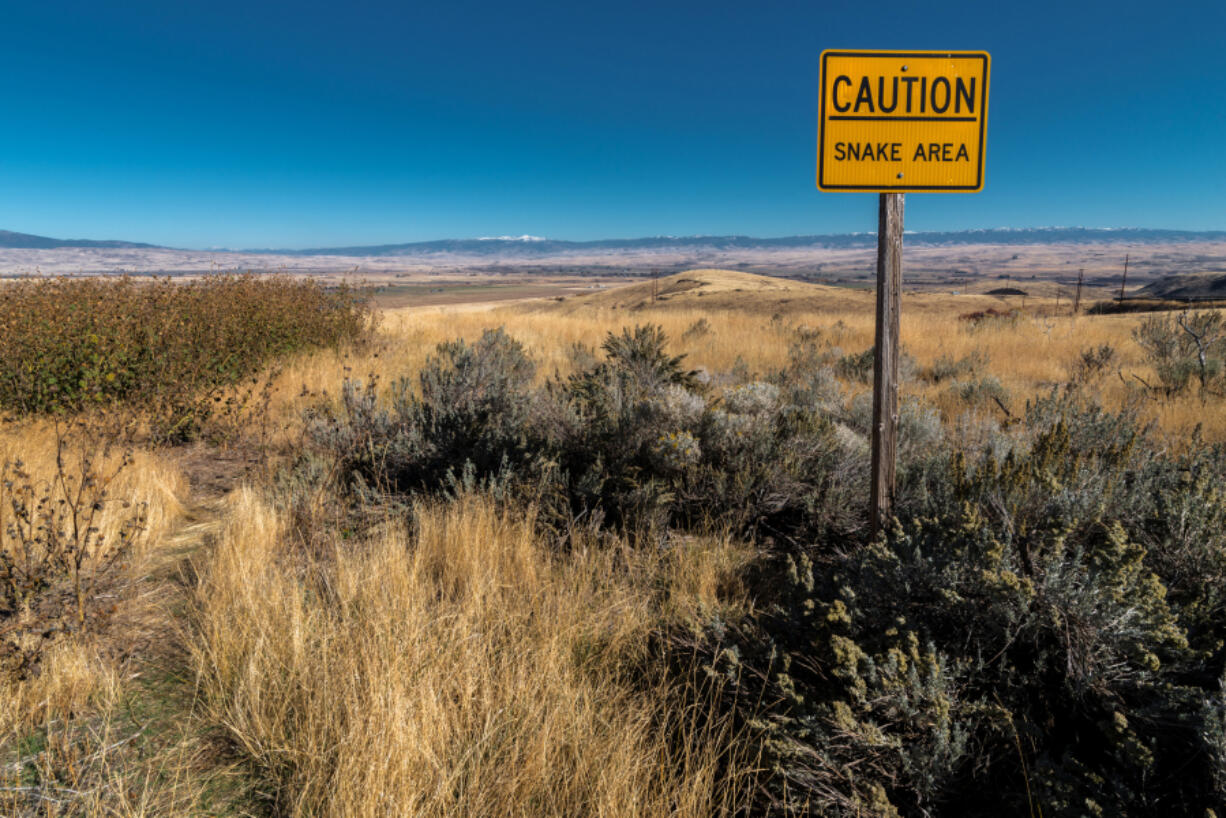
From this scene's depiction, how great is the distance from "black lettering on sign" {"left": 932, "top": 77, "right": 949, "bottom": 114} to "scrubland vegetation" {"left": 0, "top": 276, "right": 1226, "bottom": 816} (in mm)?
1655

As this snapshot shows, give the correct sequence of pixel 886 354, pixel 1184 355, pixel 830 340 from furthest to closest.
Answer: pixel 830 340, pixel 1184 355, pixel 886 354

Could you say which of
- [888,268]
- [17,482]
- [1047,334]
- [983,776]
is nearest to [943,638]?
[983,776]

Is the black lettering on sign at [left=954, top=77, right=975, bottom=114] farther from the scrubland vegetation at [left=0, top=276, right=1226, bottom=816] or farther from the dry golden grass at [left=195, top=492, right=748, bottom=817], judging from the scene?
the dry golden grass at [left=195, top=492, right=748, bottom=817]

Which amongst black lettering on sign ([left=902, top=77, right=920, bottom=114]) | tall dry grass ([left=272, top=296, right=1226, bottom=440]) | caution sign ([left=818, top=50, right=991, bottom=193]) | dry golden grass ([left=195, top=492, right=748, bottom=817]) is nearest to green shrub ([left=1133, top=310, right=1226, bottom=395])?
tall dry grass ([left=272, top=296, right=1226, bottom=440])

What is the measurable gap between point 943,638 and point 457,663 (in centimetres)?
179

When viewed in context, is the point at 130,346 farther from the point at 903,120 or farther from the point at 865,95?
the point at 903,120

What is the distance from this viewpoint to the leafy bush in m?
5.97

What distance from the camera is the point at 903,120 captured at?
267 centimetres

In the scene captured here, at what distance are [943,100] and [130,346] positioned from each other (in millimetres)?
7642

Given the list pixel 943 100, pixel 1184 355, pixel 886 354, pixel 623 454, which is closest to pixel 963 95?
pixel 943 100

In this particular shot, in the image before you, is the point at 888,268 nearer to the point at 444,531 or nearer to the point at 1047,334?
the point at 444,531

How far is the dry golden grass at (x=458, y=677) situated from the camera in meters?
1.86

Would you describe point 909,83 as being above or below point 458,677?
above

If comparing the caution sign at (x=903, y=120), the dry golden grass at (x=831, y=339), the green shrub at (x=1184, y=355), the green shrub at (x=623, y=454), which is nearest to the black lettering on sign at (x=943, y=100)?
the caution sign at (x=903, y=120)
